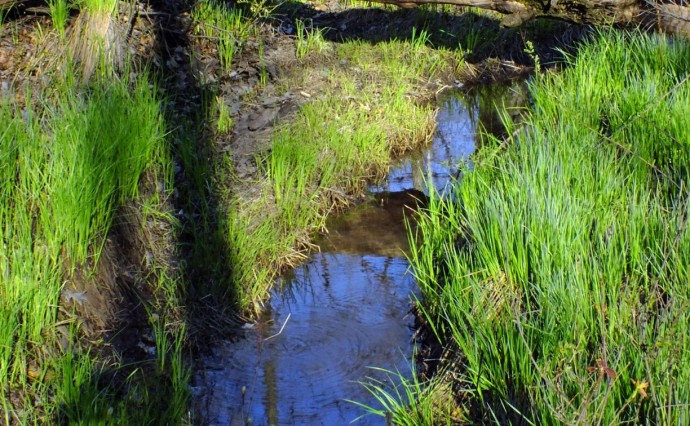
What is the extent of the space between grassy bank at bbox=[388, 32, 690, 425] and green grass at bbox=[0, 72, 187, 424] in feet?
4.13

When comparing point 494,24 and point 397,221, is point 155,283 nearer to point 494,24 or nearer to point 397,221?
point 397,221

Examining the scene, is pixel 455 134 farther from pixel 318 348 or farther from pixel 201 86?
pixel 318 348

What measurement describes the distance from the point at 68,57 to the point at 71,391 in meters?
2.77

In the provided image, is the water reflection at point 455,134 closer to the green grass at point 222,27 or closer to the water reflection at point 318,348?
the water reflection at point 318,348

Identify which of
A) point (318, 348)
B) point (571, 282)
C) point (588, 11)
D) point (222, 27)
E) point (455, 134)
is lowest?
point (318, 348)

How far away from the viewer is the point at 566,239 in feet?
12.2

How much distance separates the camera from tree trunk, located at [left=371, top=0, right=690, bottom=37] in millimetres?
6758

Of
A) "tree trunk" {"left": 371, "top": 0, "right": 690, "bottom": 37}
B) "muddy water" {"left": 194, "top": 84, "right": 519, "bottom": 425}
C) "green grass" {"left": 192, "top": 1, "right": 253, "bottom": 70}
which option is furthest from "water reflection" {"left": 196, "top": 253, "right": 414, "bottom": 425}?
"green grass" {"left": 192, "top": 1, "right": 253, "bottom": 70}

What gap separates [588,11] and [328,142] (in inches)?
100

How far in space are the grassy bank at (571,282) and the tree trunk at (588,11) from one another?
1.53m

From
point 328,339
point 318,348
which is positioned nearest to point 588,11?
point 328,339

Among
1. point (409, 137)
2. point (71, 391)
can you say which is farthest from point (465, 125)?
point (71, 391)

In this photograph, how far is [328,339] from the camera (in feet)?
14.8

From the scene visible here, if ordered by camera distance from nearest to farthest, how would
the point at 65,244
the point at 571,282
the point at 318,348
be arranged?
the point at 571,282, the point at 65,244, the point at 318,348
